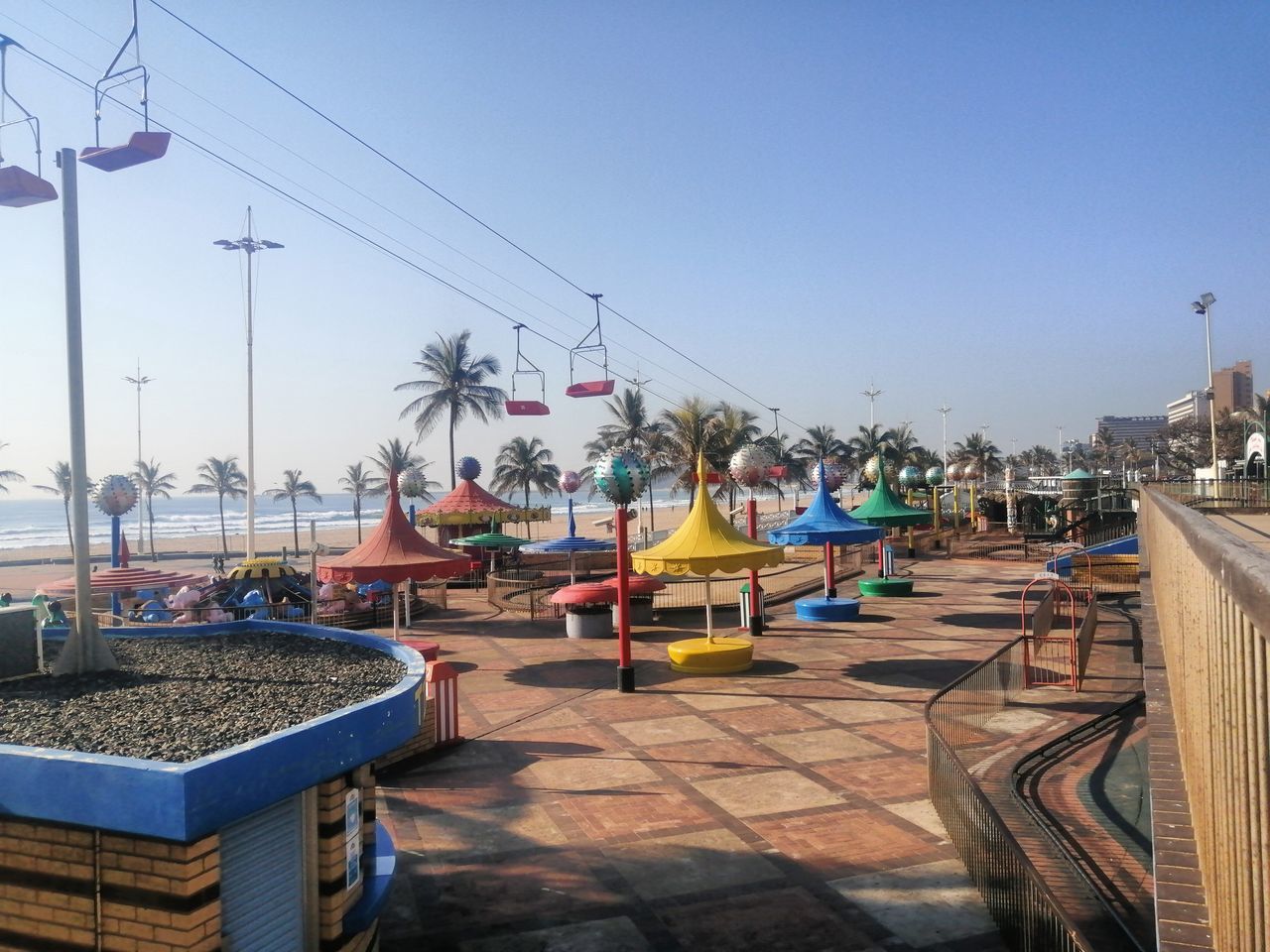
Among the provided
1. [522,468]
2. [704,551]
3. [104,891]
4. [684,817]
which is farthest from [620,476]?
[522,468]

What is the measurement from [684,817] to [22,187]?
900cm

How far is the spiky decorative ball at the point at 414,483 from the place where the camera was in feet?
134

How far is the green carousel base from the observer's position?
27.8 meters

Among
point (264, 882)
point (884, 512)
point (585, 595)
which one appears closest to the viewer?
point (264, 882)

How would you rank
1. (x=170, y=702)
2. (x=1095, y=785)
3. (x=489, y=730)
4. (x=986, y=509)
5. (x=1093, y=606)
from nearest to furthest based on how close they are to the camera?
(x=170, y=702) < (x=1095, y=785) < (x=489, y=730) < (x=1093, y=606) < (x=986, y=509)

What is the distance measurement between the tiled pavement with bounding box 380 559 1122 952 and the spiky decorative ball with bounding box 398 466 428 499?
24.1m

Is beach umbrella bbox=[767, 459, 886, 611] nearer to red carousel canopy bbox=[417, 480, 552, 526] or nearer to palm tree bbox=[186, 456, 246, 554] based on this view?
red carousel canopy bbox=[417, 480, 552, 526]

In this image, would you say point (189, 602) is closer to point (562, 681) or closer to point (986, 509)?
point (562, 681)

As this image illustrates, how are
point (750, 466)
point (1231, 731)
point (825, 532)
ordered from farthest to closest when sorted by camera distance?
point (750, 466)
point (825, 532)
point (1231, 731)

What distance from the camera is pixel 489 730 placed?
1377cm

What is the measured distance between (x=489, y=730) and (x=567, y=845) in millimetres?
4789

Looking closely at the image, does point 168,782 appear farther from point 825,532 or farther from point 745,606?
point 745,606

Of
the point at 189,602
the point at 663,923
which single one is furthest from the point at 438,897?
the point at 189,602

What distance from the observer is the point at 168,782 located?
4.40 meters
